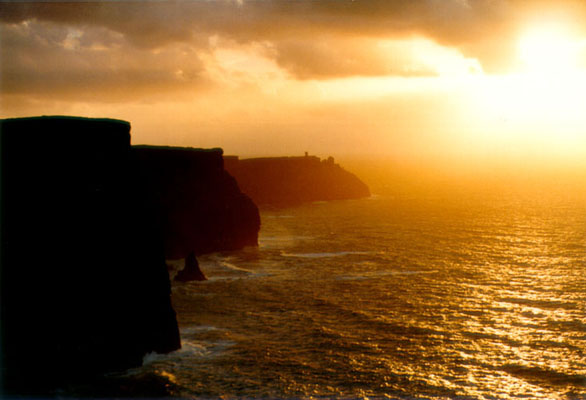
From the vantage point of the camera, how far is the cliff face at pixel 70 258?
4278cm

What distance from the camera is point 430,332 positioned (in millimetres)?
54406

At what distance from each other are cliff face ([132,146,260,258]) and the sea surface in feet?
16.2

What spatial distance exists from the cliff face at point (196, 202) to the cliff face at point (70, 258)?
161 ft

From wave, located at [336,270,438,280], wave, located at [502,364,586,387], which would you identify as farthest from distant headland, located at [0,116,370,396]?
wave, located at [336,270,438,280]

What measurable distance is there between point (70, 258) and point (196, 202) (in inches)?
2320

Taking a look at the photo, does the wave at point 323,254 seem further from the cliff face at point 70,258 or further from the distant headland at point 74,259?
the cliff face at point 70,258

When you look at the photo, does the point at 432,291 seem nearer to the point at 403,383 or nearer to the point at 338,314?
the point at 338,314

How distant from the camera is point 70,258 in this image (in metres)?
44.1

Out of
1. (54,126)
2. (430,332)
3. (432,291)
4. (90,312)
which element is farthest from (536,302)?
(54,126)

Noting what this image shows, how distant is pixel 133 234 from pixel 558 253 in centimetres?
7408

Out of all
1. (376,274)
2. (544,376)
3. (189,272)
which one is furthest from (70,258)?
(376,274)

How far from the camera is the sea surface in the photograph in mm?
42938

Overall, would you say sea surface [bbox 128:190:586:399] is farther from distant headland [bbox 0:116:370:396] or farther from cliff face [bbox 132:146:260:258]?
cliff face [bbox 132:146:260:258]

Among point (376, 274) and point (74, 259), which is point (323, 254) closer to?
point (376, 274)
